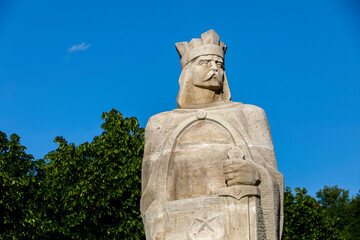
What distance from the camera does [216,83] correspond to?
10.1m

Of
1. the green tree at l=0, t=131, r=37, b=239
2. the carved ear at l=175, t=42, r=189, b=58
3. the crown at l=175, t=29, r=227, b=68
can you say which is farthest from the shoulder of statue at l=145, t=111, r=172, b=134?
the green tree at l=0, t=131, r=37, b=239

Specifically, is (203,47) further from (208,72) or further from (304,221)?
(304,221)

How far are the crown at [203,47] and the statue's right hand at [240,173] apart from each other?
242 cm

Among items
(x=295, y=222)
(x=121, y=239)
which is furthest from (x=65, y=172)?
(x=295, y=222)

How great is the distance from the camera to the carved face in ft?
33.3

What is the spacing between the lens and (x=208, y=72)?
10180mm

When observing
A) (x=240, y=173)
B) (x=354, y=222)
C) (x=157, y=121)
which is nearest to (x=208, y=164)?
(x=240, y=173)

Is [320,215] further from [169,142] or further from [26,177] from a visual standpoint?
[169,142]

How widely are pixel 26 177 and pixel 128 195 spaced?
15.9ft

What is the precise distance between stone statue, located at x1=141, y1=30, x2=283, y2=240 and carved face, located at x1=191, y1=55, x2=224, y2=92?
0.7 inches

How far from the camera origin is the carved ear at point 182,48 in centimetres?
1069

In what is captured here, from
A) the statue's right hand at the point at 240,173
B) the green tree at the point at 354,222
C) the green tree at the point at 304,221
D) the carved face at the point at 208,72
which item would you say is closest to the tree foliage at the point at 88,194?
the green tree at the point at 304,221

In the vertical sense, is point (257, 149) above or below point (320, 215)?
below

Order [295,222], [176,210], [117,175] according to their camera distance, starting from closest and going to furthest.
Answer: [176,210] → [117,175] → [295,222]
